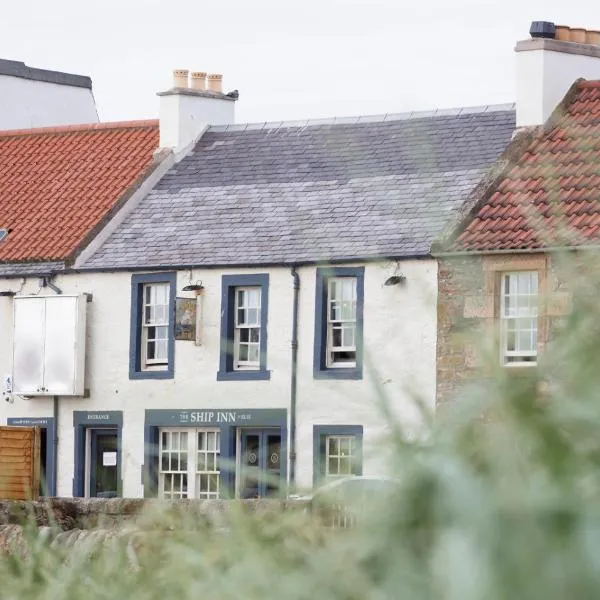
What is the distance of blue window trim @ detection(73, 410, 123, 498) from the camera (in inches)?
1355

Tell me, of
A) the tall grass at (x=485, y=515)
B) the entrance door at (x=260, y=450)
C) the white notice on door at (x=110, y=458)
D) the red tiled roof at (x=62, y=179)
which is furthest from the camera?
the red tiled roof at (x=62, y=179)

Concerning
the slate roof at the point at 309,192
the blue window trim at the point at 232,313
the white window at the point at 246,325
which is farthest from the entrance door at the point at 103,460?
the slate roof at the point at 309,192

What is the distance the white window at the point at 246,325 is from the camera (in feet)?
110

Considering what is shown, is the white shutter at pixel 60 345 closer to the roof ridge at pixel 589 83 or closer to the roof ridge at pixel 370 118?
the roof ridge at pixel 370 118

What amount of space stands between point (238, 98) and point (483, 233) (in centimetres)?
976

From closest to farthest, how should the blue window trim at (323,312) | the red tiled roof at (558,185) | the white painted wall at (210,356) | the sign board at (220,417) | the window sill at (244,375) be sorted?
the red tiled roof at (558,185) → the white painted wall at (210,356) → the blue window trim at (323,312) → the sign board at (220,417) → the window sill at (244,375)

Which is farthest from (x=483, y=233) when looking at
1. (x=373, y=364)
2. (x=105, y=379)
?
(x=373, y=364)

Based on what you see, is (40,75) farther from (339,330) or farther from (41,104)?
(339,330)

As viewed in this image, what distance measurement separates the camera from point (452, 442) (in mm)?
4938

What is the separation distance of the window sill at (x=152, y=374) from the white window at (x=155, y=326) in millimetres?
183

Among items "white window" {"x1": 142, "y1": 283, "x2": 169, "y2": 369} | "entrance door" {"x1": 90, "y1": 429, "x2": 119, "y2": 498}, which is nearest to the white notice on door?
"entrance door" {"x1": 90, "y1": 429, "x2": 119, "y2": 498}

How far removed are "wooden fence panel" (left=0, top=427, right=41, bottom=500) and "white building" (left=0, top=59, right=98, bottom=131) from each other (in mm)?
12630

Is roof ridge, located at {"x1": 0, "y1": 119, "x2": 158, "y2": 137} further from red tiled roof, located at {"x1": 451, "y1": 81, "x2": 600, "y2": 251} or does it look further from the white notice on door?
red tiled roof, located at {"x1": 451, "y1": 81, "x2": 600, "y2": 251}

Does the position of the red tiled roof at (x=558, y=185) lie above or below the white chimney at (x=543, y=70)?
below
